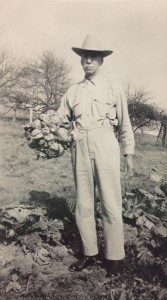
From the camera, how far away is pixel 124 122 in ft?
7.47

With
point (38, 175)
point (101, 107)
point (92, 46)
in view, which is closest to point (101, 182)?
point (101, 107)

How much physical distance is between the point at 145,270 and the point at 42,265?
735 millimetres

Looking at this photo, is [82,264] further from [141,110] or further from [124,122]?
[141,110]

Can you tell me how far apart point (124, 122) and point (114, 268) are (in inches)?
39.8

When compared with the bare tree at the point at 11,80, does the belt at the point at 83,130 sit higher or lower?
lower

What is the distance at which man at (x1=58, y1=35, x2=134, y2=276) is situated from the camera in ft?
7.20

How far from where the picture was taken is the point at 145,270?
2.18 meters

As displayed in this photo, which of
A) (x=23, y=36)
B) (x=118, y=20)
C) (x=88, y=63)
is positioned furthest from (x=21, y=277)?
(x=23, y=36)

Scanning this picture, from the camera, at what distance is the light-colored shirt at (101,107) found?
2.24 m

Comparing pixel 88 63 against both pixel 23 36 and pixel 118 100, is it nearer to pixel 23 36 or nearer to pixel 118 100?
pixel 118 100

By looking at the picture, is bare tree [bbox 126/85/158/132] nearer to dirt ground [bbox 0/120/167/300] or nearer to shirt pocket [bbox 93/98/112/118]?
dirt ground [bbox 0/120/167/300]

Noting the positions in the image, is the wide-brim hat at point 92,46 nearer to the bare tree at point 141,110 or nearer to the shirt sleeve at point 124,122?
the shirt sleeve at point 124,122

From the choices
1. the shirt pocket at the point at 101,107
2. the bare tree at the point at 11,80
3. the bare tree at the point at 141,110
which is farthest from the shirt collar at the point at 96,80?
the bare tree at the point at 141,110

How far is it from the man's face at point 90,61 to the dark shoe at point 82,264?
132 centimetres
